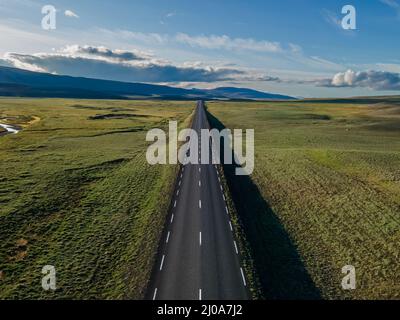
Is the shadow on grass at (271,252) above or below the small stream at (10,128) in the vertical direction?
below

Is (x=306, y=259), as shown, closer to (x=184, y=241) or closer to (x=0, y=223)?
(x=184, y=241)

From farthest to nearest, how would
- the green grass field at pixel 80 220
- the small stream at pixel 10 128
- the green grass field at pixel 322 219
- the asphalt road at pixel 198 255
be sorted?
the small stream at pixel 10 128 → the green grass field at pixel 322 219 → the green grass field at pixel 80 220 → the asphalt road at pixel 198 255

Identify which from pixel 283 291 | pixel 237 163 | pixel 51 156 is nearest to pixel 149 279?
pixel 283 291

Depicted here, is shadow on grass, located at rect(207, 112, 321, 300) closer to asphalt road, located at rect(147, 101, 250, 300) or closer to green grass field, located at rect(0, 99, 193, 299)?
asphalt road, located at rect(147, 101, 250, 300)

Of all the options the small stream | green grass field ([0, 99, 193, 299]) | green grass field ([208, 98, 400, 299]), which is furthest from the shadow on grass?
the small stream

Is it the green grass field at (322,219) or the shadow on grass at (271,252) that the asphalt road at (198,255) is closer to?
the shadow on grass at (271,252)

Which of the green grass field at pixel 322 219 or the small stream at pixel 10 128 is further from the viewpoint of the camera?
the small stream at pixel 10 128

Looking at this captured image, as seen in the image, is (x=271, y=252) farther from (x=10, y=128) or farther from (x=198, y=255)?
(x=10, y=128)

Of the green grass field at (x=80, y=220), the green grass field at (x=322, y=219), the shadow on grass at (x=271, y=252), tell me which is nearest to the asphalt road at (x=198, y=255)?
the green grass field at (x=80, y=220)
